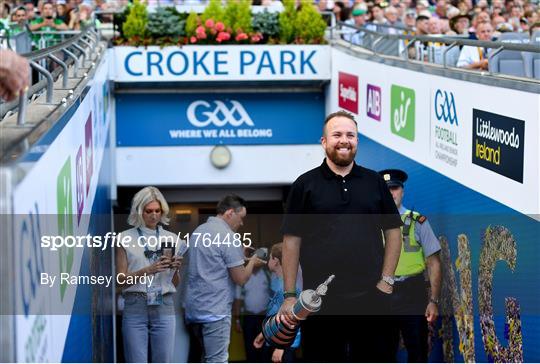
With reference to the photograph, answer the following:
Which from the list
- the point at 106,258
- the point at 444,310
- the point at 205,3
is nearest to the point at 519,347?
the point at 444,310

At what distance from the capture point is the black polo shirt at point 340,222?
232 inches

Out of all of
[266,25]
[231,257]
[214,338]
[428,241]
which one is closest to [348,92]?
[266,25]

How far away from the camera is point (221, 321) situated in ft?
26.9

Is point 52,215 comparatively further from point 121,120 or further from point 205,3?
point 205,3

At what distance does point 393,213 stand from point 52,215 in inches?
95.7

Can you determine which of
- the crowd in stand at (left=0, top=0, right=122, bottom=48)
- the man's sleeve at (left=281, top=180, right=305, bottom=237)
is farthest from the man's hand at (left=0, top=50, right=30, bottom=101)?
the crowd in stand at (left=0, top=0, right=122, bottom=48)

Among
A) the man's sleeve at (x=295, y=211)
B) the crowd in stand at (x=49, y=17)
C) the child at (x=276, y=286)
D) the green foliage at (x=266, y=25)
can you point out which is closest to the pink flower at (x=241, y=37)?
the green foliage at (x=266, y=25)

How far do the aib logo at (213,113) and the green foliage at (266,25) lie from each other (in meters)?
1.02

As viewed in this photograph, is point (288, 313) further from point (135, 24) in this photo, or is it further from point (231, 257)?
point (135, 24)

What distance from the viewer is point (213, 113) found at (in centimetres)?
1616

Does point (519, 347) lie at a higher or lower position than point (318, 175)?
lower

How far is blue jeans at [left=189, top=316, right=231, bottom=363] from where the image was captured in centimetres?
827

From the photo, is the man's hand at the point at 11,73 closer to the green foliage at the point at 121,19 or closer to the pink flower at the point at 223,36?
the pink flower at the point at 223,36

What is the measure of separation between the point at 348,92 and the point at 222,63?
2133mm
